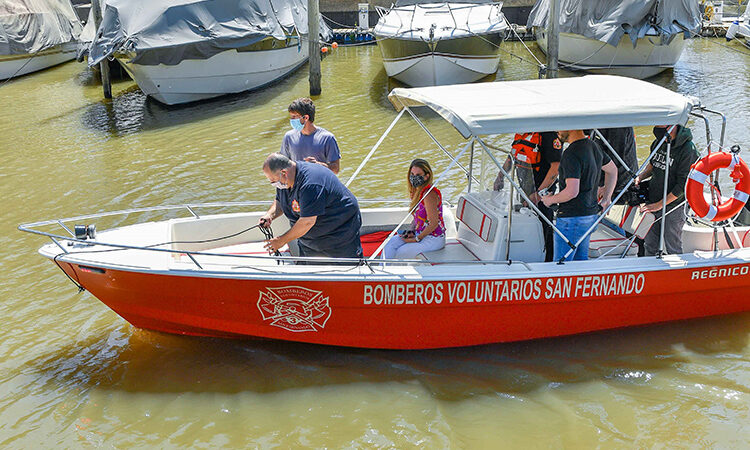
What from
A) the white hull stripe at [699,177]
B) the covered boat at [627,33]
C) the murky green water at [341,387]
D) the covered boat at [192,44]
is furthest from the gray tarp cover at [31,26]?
the white hull stripe at [699,177]

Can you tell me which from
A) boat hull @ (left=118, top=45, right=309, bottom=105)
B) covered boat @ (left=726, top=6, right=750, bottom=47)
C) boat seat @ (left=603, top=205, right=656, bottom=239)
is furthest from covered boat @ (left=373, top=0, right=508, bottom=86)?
boat seat @ (left=603, top=205, right=656, bottom=239)

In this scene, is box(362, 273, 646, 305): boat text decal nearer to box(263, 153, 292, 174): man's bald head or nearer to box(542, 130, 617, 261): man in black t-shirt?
box(542, 130, 617, 261): man in black t-shirt

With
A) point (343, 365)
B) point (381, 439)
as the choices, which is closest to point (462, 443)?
point (381, 439)

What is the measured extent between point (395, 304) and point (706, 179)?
299cm

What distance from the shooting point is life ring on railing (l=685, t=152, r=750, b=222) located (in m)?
5.61

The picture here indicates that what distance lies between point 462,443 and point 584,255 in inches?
83.0

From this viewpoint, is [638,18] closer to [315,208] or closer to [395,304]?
[395,304]

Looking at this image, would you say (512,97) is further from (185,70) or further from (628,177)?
(185,70)

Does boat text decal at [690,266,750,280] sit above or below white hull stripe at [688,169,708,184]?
below

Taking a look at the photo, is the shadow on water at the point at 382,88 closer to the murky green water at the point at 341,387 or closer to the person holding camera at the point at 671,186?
the murky green water at the point at 341,387

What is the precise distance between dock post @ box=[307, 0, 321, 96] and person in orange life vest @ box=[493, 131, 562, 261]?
10401 millimetres

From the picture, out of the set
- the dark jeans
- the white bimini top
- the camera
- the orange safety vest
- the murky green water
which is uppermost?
the white bimini top

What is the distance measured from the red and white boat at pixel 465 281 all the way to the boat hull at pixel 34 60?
56.4ft

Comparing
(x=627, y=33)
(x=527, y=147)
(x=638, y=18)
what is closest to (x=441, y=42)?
(x=627, y=33)
